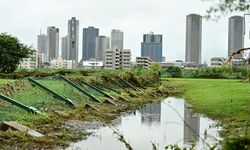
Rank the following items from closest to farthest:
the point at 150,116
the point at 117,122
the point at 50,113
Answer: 1. the point at 50,113
2. the point at 117,122
3. the point at 150,116

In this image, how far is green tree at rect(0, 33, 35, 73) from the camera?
70812 millimetres

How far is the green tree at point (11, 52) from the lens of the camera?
70.8 m

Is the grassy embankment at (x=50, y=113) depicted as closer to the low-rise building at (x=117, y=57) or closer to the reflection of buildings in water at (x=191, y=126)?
the reflection of buildings in water at (x=191, y=126)

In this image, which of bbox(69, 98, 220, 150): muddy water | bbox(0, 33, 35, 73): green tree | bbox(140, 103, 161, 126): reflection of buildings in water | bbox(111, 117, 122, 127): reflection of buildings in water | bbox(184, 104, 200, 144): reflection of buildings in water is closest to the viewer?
bbox(69, 98, 220, 150): muddy water

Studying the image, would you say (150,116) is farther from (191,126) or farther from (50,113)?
(50,113)

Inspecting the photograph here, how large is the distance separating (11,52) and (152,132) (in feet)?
193

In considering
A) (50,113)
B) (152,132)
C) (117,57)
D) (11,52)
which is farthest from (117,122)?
(117,57)

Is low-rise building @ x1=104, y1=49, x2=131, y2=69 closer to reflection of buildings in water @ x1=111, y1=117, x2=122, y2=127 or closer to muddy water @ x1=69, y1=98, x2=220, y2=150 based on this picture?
muddy water @ x1=69, y1=98, x2=220, y2=150

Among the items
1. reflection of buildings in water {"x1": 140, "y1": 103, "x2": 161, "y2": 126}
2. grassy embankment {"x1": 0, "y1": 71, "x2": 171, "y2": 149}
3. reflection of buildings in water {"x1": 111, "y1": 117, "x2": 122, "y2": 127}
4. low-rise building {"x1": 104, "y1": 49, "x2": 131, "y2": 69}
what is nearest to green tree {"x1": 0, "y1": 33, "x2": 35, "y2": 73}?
grassy embankment {"x1": 0, "y1": 71, "x2": 171, "y2": 149}

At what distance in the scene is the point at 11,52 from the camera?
7312 centimetres

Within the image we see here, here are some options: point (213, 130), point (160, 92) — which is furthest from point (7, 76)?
point (213, 130)

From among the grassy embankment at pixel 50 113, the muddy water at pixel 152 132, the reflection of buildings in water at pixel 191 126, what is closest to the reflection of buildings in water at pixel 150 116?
the muddy water at pixel 152 132

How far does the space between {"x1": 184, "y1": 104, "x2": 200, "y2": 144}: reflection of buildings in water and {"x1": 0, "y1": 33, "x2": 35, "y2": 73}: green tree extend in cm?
4705

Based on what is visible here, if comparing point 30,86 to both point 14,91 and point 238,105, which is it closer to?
point 14,91
